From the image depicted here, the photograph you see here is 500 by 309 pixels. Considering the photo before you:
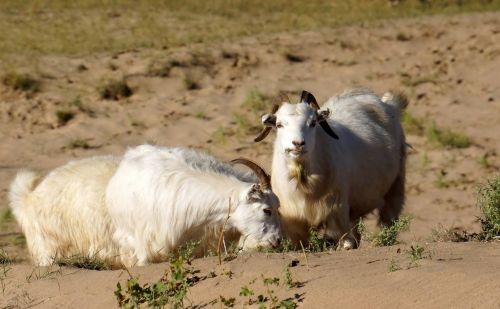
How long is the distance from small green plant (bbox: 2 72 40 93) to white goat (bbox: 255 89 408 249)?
8.04m

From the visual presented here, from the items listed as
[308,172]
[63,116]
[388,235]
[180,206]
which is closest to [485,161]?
[63,116]

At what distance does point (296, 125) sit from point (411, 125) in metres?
→ 8.48

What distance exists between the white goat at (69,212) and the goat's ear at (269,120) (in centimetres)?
155

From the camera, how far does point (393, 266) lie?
265 inches

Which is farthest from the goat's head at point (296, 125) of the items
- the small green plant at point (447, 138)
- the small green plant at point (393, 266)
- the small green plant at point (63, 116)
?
the small green plant at point (63, 116)

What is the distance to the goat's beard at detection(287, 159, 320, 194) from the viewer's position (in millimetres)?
9430

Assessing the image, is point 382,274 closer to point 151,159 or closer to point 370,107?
point 151,159

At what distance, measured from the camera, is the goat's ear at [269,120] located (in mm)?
9398

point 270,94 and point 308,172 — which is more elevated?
point 308,172

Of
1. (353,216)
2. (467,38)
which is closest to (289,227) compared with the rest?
(353,216)

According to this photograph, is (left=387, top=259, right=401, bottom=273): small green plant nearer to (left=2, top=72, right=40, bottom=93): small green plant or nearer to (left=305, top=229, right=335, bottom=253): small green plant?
(left=305, top=229, right=335, bottom=253): small green plant

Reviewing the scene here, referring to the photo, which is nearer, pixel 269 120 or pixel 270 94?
pixel 269 120

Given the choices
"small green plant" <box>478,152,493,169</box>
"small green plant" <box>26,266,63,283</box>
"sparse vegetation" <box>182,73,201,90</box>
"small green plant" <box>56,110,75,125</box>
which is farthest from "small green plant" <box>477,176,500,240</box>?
"sparse vegetation" <box>182,73,201,90</box>

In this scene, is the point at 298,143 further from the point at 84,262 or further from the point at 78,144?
the point at 78,144
